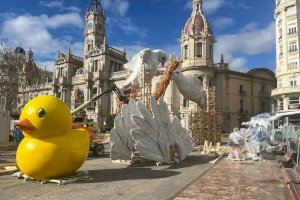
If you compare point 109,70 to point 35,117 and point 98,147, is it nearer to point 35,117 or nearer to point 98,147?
point 98,147

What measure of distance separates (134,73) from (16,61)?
21.8m

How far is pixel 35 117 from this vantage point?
35.3ft

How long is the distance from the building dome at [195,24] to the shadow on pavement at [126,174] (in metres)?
40.1

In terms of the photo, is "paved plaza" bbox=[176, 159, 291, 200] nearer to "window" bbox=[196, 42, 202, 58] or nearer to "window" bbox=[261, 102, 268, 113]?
"window" bbox=[196, 42, 202, 58]

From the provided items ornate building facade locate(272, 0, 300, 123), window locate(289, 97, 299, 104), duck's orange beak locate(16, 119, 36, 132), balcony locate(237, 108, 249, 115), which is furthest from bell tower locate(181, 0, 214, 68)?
duck's orange beak locate(16, 119, 36, 132)

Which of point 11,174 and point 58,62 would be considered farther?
point 58,62

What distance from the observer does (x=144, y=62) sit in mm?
20234

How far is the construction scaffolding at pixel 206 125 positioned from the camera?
2944cm

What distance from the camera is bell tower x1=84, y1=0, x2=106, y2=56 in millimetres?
70125

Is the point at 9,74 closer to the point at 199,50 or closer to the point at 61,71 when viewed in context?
the point at 199,50

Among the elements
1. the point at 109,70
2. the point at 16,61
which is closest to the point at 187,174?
the point at 16,61

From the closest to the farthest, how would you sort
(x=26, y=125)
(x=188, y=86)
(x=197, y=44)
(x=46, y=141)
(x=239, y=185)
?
(x=26, y=125) → (x=46, y=141) → (x=239, y=185) → (x=188, y=86) → (x=197, y=44)

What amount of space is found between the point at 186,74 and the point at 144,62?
30529mm

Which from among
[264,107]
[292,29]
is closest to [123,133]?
[292,29]
